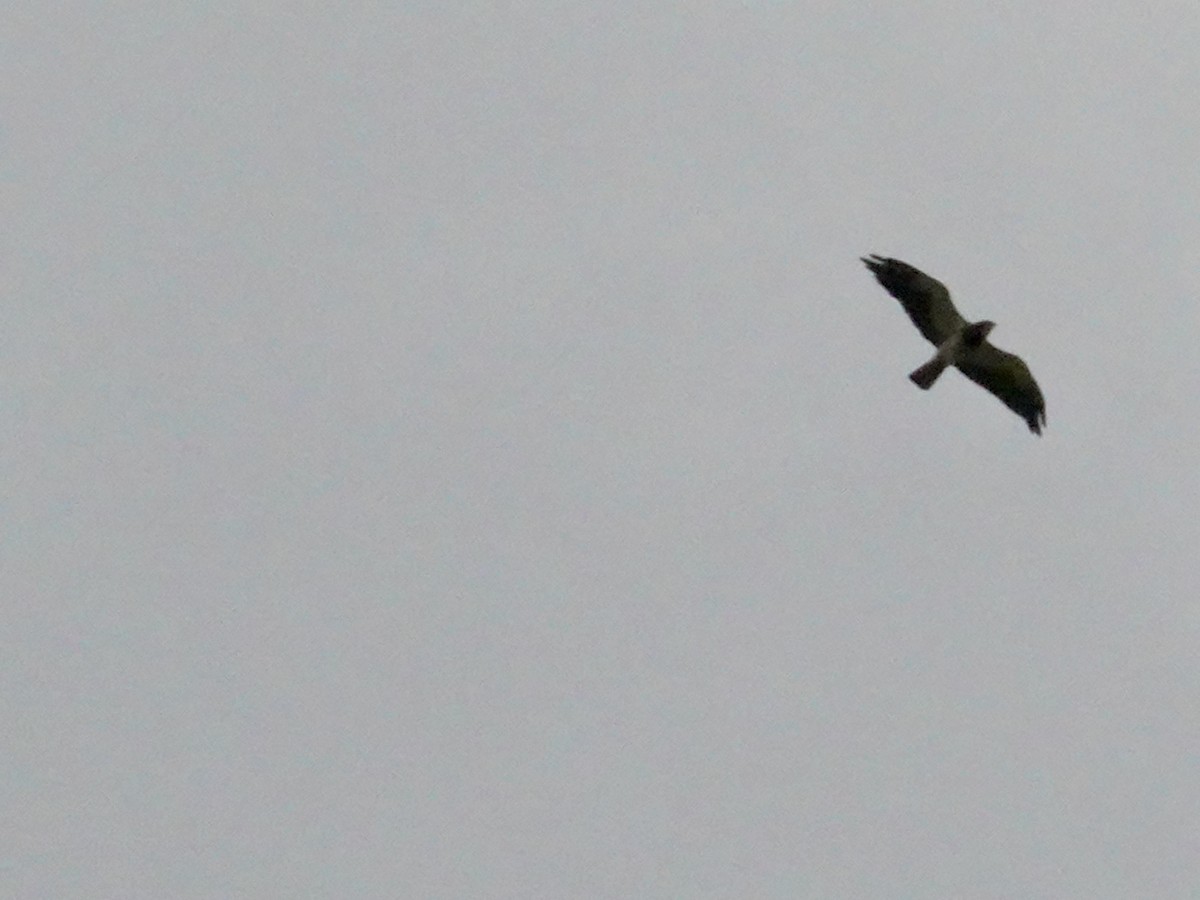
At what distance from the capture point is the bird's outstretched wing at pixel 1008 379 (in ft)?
159

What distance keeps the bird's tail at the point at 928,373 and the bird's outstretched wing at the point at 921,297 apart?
0.36 meters

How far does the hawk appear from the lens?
4809cm

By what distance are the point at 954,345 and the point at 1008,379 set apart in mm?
1017

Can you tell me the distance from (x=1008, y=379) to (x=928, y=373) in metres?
1.38

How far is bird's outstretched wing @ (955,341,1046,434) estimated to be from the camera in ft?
159

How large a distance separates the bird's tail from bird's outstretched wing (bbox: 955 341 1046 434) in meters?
0.35

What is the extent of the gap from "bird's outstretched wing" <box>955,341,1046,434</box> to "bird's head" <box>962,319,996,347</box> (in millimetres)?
171

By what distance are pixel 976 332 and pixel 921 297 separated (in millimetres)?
909

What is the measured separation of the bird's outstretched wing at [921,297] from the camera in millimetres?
48094

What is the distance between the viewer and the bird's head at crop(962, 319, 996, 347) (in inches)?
1891

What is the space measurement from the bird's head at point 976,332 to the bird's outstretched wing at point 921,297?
0.25m

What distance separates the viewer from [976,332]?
4803cm

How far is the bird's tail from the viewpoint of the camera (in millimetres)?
47812

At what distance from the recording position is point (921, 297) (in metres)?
48.2
